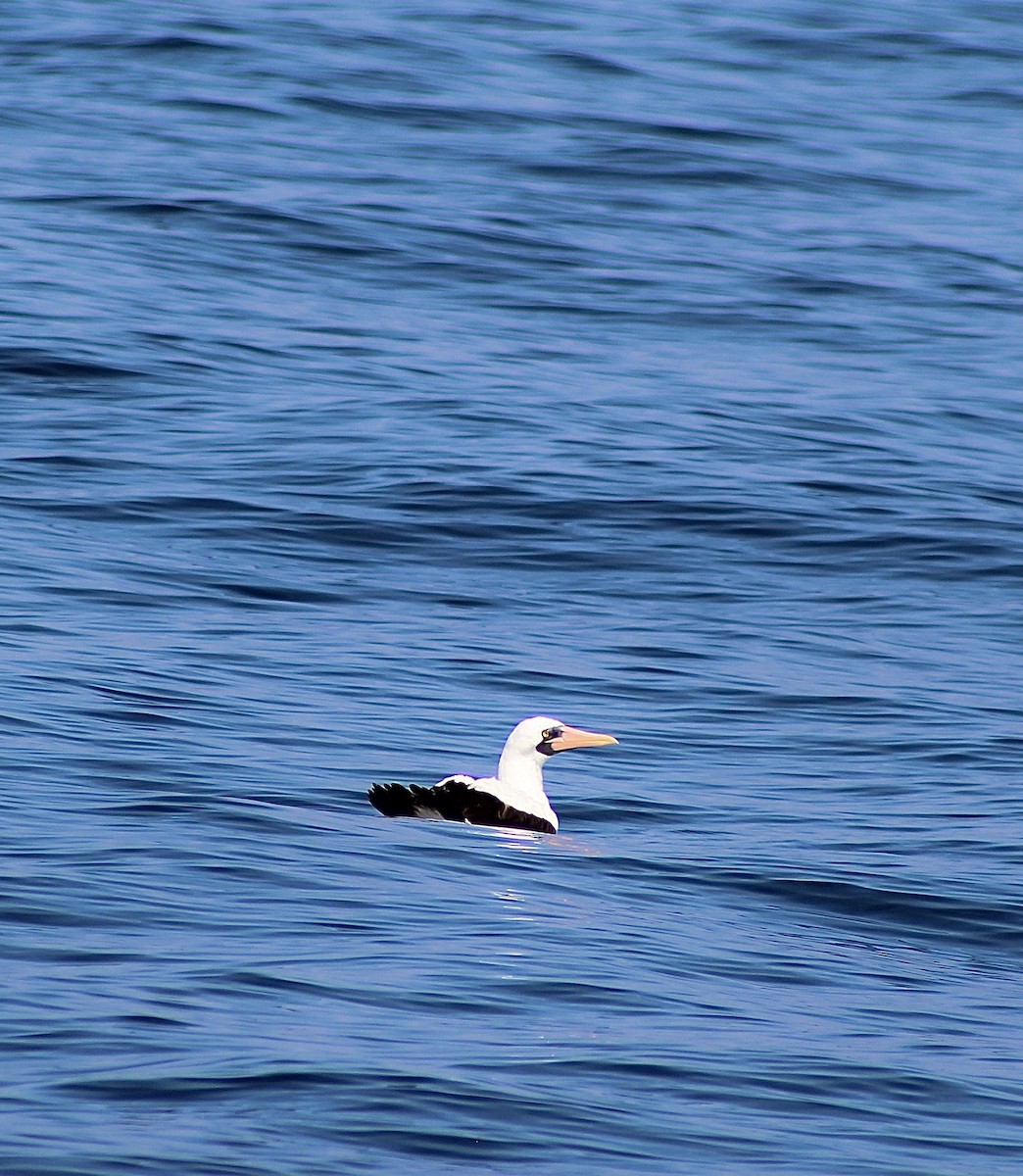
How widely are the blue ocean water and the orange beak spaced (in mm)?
402

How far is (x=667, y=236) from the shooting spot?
25.2 meters

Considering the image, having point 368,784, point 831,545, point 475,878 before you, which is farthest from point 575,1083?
point 831,545

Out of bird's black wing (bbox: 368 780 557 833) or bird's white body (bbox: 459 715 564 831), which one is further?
bird's white body (bbox: 459 715 564 831)

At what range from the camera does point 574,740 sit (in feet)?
38.8

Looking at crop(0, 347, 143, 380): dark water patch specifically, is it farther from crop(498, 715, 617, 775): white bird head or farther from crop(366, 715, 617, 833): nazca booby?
crop(498, 715, 617, 775): white bird head

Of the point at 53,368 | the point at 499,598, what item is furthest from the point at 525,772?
the point at 53,368

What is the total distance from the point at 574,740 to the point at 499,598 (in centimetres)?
343

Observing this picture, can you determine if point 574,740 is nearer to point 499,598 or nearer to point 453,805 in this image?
point 453,805

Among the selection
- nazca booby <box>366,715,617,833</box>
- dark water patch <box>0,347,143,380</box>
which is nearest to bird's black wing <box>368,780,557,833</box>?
nazca booby <box>366,715,617,833</box>

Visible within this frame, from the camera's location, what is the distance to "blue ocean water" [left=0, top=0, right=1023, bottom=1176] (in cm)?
731

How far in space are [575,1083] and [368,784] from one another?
4.25 meters

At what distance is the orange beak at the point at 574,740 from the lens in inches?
464

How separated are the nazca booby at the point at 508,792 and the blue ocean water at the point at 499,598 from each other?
0.24 metres

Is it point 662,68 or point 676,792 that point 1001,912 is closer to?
point 676,792
